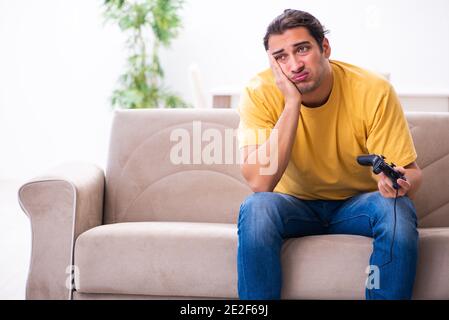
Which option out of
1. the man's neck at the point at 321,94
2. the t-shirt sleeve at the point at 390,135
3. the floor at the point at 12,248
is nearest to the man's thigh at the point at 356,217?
the t-shirt sleeve at the point at 390,135

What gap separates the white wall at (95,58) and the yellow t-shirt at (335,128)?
2962 millimetres

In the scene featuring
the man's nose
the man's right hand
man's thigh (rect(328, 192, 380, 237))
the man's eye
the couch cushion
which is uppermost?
the man's eye

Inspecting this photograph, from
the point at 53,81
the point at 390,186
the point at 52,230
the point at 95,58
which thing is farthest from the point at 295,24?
the point at 53,81

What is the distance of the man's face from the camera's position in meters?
1.88

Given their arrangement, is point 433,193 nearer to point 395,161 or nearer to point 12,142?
point 395,161

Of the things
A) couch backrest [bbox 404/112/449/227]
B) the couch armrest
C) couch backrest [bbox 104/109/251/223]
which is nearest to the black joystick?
couch backrest [bbox 404/112/449/227]

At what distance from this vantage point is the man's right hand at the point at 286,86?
72.7 inches

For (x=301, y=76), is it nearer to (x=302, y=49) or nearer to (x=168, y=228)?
(x=302, y=49)

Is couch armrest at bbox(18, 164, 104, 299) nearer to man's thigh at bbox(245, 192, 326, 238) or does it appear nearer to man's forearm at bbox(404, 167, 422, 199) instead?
man's thigh at bbox(245, 192, 326, 238)

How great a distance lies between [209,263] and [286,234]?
247 millimetres

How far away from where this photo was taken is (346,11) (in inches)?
189

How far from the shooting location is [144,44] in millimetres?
4887

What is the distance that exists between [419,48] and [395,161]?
326 centimetres

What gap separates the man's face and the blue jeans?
358 mm
